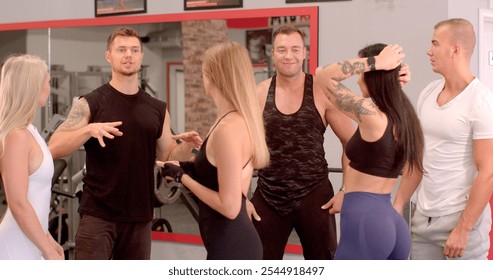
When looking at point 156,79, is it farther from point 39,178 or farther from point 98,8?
A: point 39,178

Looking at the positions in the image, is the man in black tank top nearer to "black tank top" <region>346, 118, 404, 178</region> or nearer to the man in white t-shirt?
the man in white t-shirt

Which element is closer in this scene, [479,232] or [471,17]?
[479,232]

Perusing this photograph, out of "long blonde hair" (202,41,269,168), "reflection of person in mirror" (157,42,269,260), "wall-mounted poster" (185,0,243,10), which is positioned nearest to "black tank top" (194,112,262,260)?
"reflection of person in mirror" (157,42,269,260)

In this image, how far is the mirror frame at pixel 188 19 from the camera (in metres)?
4.34

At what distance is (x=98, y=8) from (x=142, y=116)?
213cm

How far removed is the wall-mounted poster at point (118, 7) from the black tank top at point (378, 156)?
2.87 metres

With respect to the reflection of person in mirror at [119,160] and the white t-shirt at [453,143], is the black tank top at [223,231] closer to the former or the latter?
the reflection of person in mirror at [119,160]

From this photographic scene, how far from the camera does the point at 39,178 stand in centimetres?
255

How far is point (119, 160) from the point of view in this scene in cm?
316

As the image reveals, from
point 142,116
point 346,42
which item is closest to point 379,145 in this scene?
point 142,116

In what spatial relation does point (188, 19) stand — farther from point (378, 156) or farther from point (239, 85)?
point (378, 156)

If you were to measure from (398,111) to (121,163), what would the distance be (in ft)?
4.58

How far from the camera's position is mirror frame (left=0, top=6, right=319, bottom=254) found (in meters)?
4.34

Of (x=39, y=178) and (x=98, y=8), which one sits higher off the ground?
(x=98, y=8)
